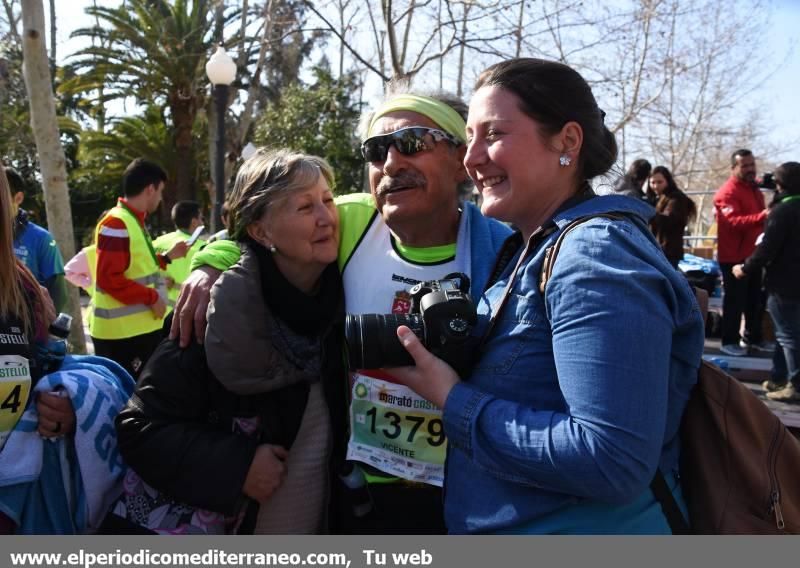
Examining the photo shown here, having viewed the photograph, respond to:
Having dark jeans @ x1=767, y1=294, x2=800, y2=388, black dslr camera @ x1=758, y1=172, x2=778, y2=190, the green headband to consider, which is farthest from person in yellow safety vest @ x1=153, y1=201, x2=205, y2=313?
black dslr camera @ x1=758, y1=172, x2=778, y2=190

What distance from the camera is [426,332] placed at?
1431 mm

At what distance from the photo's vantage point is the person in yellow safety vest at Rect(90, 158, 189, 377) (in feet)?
16.3

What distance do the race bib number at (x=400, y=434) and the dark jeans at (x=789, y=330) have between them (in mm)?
5197

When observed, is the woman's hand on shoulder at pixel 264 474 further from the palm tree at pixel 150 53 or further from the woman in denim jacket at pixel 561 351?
the palm tree at pixel 150 53

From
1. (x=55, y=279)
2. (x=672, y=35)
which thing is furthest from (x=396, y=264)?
(x=672, y=35)

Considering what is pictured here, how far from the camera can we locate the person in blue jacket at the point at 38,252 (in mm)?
4441

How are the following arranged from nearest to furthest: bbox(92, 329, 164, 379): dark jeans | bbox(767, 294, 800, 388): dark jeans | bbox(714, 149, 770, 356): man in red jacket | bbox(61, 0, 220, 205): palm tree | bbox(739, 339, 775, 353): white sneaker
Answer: bbox(92, 329, 164, 379): dark jeans → bbox(767, 294, 800, 388): dark jeans → bbox(714, 149, 770, 356): man in red jacket → bbox(739, 339, 775, 353): white sneaker → bbox(61, 0, 220, 205): palm tree

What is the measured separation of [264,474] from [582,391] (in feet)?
3.43

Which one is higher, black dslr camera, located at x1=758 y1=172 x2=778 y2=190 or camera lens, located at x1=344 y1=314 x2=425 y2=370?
black dslr camera, located at x1=758 y1=172 x2=778 y2=190

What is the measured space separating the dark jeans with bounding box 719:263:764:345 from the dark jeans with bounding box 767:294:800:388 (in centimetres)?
134

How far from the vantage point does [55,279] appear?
15.3ft

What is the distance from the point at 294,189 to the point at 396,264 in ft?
1.32

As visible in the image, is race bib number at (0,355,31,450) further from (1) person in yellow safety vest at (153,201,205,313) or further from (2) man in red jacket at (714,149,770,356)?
(2) man in red jacket at (714,149,770,356)
